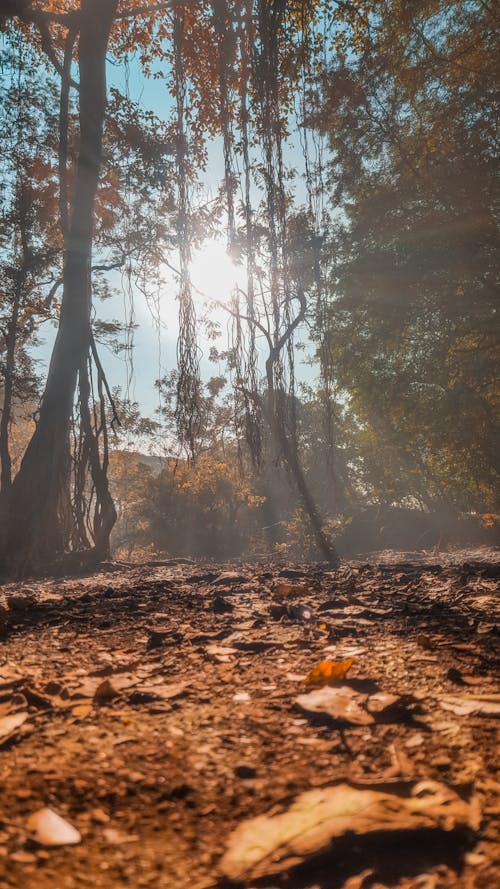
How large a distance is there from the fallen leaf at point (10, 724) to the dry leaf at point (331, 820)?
0.54m

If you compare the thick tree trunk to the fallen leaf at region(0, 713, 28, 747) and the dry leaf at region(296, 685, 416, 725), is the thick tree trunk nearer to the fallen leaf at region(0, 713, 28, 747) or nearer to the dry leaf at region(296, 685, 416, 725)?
the fallen leaf at region(0, 713, 28, 747)

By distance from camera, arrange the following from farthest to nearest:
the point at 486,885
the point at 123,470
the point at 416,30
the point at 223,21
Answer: the point at 123,470, the point at 416,30, the point at 223,21, the point at 486,885

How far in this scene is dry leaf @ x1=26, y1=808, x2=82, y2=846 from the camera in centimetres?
69

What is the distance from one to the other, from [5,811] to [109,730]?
0.31 meters

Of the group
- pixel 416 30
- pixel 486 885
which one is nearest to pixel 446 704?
pixel 486 885

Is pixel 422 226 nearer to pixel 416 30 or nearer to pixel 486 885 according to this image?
pixel 416 30

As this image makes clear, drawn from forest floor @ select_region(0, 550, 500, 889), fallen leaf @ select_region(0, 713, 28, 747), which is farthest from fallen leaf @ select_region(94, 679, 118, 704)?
fallen leaf @ select_region(0, 713, 28, 747)

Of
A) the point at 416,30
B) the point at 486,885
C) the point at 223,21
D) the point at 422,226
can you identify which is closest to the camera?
the point at 486,885

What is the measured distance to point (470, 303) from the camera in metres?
Answer: 8.77

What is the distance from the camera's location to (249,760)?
923 mm

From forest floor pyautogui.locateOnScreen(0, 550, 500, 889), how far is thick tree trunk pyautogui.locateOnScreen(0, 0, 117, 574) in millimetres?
2949

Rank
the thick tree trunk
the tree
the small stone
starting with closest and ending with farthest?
1. the small stone
2. the thick tree trunk
3. the tree

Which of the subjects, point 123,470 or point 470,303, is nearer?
point 470,303

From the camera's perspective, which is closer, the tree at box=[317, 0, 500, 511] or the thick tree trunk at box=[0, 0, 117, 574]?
the thick tree trunk at box=[0, 0, 117, 574]
